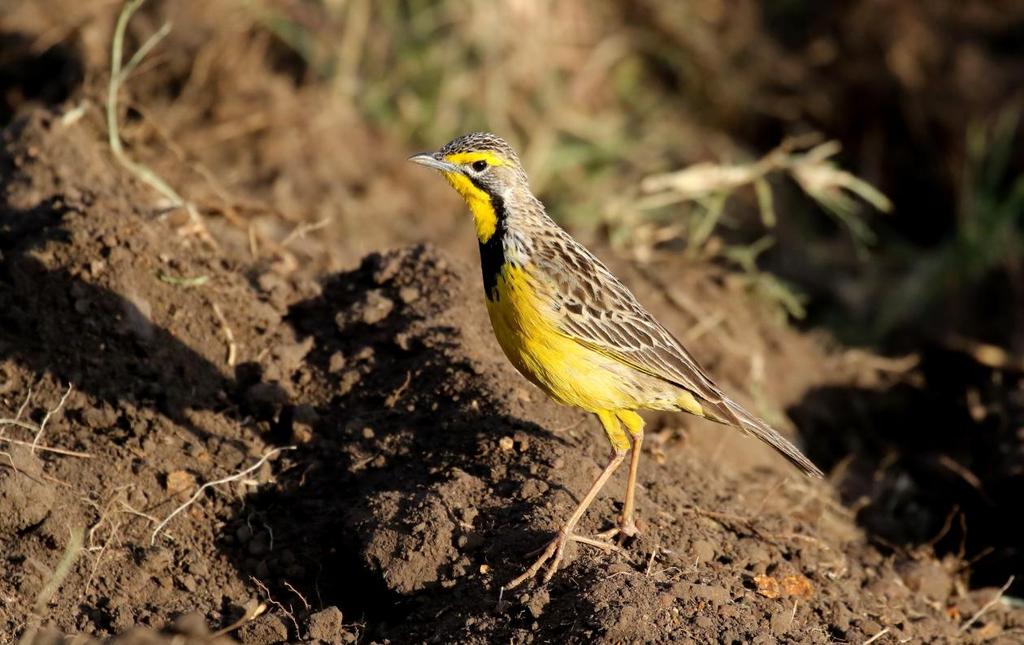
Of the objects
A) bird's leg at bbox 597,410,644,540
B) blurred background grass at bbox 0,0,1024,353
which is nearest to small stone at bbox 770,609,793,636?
bird's leg at bbox 597,410,644,540

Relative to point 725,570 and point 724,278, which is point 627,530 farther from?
point 724,278

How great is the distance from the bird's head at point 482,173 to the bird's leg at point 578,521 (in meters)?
1.13

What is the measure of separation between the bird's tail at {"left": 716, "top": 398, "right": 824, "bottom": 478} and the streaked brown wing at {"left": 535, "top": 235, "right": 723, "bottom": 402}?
0.09 m

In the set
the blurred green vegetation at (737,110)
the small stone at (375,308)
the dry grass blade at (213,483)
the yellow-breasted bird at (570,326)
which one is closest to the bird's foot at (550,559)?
the yellow-breasted bird at (570,326)

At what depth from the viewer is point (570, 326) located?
6.43 meters

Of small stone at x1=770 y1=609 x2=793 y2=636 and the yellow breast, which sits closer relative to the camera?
small stone at x1=770 y1=609 x2=793 y2=636

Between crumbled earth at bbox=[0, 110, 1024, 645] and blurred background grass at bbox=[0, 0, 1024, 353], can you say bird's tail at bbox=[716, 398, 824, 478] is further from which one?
blurred background grass at bbox=[0, 0, 1024, 353]

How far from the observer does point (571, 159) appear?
1212 cm

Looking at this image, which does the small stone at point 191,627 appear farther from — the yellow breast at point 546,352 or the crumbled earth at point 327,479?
the yellow breast at point 546,352

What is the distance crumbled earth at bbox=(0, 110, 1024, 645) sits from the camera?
580cm

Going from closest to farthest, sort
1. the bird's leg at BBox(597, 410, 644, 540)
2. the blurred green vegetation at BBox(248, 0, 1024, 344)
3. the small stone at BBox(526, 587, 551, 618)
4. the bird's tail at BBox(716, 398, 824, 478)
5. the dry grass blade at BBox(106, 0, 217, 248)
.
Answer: the small stone at BBox(526, 587, 551, 618)
the bird's leg at BBox(597, 410, 644, 540)
the bird's tail at BBox(716, 398, 824, 478)
the dry grass blade at BBox(106, 0, 217, 248)
the blurred green vegetation at BBox(248, 0, 1024, 344)

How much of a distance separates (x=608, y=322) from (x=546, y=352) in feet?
1.53

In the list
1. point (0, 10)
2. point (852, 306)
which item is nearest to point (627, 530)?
point (852, 306)

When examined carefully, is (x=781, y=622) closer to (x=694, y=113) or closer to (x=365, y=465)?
(x=365, y=465)
